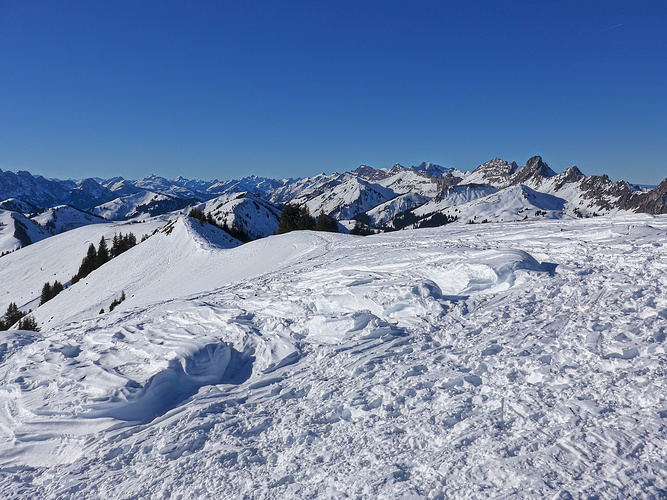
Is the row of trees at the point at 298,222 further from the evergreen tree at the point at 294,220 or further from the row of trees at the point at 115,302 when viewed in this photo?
the row of trees at the point at 115,302

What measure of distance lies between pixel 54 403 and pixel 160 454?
164 inches


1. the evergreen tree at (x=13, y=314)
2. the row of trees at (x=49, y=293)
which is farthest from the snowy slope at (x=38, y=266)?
the evergreen tree at (x=13, y=314)

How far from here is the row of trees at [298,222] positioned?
250ft

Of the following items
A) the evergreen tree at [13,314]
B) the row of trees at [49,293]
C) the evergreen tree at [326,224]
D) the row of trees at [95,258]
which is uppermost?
the evergreen tree at [326,224]

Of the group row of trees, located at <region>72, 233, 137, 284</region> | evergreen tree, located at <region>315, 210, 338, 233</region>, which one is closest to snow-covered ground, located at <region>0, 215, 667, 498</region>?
evergreen tree, located at <region>315, 210, 338, 233</region>

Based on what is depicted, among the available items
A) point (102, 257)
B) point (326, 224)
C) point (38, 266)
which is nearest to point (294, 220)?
point (326, 224)

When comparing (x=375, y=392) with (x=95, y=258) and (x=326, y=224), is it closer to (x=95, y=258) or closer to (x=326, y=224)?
(x=326, y=224)

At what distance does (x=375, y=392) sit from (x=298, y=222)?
226 feet

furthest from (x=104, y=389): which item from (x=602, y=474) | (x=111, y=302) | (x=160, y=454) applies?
(x=111, y=302)

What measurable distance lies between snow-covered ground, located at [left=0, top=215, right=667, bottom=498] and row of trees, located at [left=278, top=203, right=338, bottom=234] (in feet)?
197

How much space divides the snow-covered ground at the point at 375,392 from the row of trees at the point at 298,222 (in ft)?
197

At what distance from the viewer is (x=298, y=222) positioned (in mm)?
76500

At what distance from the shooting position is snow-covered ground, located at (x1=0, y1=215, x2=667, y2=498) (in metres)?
6.24

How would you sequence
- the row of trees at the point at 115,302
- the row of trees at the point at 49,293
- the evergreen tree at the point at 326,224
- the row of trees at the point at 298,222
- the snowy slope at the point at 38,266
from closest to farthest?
the row of trees at the point at 115,302, the row of trees at the point at 49,293, the row of trees at the point at 298,222, the evergreen tree at the point at 326,224, the snowy slope at the point at 38,266
